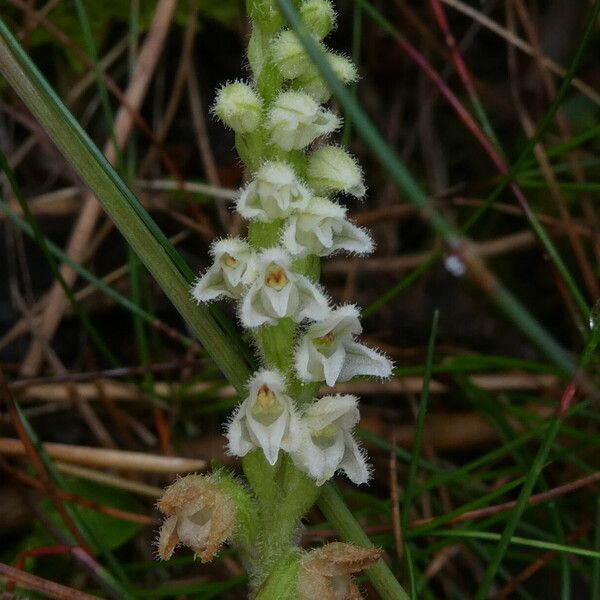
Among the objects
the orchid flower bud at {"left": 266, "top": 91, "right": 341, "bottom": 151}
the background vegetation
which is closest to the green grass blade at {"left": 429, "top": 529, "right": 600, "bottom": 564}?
the background vegetation

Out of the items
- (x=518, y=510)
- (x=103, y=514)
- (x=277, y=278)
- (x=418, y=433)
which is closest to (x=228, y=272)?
(x=277, y=278)

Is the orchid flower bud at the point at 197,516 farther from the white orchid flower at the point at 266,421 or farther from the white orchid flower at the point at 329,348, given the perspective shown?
the white orchid flower at the point at 329,348

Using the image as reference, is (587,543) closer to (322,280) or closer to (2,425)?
(322,280)

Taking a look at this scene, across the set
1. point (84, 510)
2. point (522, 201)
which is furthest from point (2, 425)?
point (522, 201)

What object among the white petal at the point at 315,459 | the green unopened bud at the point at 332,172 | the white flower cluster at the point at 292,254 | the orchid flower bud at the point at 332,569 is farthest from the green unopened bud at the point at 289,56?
the orchid flower bud at the point at 332,569

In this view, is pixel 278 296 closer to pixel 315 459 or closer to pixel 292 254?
pixel 292 254
